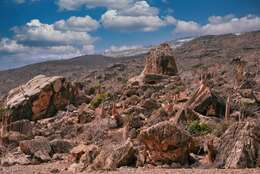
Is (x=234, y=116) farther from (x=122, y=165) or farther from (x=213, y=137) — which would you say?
(x=122, y=165)

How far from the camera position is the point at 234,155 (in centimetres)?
1728

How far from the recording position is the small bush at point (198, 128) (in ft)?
75.3

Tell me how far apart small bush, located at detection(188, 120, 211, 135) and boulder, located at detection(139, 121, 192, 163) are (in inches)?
164

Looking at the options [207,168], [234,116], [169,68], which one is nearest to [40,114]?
[169,68]

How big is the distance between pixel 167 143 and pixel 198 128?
5.17m

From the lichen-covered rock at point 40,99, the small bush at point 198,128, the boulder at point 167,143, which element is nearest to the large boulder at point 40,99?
the lichen-covered rock at point 40,99

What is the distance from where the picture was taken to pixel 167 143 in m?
18.5

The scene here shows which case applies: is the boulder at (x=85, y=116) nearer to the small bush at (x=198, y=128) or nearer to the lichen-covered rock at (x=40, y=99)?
the lichen-covered rock at (x=40, y=99)

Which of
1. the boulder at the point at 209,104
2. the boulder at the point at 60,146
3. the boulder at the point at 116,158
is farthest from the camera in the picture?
the boulder at the point at 209,104

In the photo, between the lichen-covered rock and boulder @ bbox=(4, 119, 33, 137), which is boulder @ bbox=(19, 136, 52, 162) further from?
the lichen-covered rock

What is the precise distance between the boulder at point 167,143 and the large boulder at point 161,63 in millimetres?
25497

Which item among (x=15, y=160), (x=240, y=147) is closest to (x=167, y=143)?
(x=240, y=147)

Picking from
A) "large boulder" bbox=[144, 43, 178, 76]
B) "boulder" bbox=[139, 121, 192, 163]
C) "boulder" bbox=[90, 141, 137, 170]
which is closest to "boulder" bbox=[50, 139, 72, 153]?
"boulder" bbox=[90, 141, 137, 170]

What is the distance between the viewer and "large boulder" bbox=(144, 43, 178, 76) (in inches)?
1734
